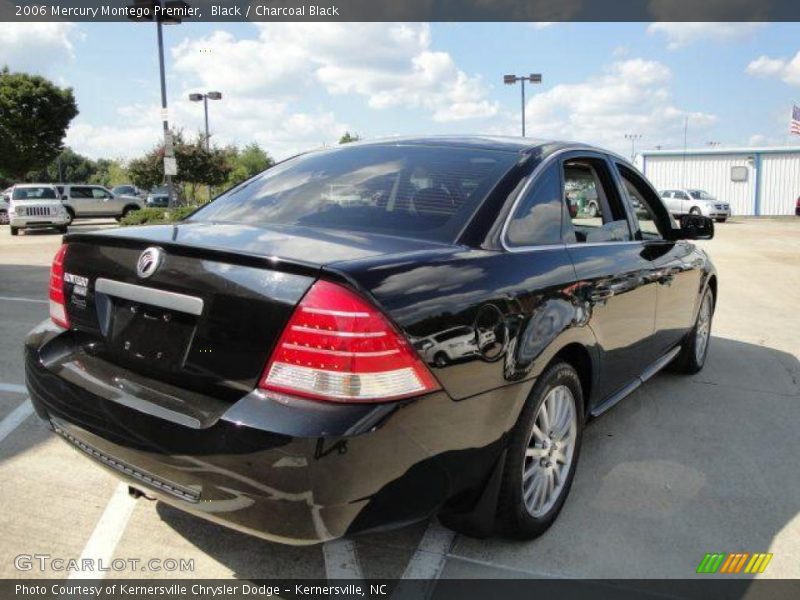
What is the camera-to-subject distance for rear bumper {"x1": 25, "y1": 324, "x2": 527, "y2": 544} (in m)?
1.86

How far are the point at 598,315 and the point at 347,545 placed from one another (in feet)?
4.92

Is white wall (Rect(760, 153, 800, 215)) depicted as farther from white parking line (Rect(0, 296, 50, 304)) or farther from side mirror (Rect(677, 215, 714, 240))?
white parking line (Rect(0, 296, 50, 304))

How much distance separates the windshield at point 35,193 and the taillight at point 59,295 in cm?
2236

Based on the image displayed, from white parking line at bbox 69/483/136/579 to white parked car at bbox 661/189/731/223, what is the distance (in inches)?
1262

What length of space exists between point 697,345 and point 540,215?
2.79 m

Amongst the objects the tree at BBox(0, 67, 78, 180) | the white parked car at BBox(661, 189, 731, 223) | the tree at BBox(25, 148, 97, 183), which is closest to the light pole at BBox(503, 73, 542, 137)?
the white parked car at BBox(661, 189, 731, 223)

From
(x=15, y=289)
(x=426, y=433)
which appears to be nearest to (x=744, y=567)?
(x=426, y=433)

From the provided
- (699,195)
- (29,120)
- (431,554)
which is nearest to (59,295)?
(431,554)

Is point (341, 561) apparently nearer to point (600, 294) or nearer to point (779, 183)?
point (600, 294)

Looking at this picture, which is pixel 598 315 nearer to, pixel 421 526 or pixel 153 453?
pixel 421 526

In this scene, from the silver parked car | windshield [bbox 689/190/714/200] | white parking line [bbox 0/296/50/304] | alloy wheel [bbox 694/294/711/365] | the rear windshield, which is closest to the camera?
the rear windshield

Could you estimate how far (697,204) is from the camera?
1265 inches

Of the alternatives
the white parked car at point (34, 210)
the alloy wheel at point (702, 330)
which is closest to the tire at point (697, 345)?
the alloy wheel at point (702, 330)

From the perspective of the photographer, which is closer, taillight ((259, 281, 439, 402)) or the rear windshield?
taillight ((259, 281, 439, 402))
